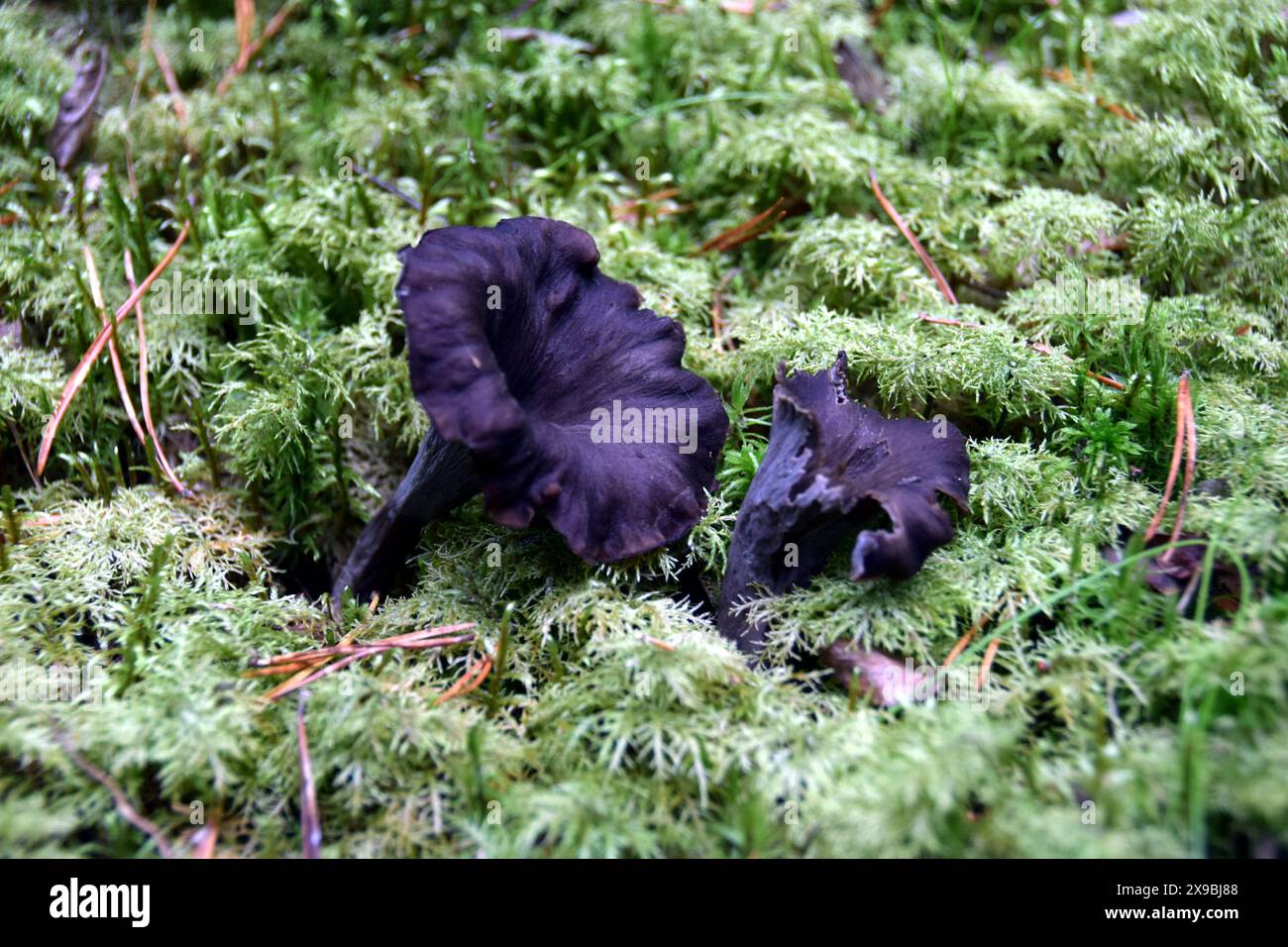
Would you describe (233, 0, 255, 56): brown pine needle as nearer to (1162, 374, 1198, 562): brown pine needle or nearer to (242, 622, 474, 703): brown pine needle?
(242, 622, 474, 703): brown pine needle

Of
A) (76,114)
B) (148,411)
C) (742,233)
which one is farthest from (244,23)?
(742,233)

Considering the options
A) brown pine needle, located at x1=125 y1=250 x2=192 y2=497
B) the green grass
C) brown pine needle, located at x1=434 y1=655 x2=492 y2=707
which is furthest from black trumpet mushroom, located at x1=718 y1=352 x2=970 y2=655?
brown pine needle, located at x1=125 y1=250 x2=192 y2=497

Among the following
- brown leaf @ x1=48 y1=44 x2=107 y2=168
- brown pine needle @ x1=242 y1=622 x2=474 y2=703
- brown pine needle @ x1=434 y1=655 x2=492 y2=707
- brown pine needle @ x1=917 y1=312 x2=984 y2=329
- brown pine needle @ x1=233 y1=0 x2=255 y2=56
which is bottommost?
brown pine needle @ x1=434 y1=655 x2=492 y2=707

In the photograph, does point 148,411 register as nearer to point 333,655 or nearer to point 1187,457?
point 333,655

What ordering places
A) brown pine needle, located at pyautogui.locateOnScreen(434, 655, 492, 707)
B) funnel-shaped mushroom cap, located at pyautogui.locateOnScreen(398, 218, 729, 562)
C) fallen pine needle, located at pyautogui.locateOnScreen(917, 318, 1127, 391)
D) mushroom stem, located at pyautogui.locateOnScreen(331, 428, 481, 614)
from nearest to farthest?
funnel-shaped mushroom cap, located at pyautogui.locateOnScreen(398, 218, 729, 562) < brown pine needle, located at pyautogui.locateOnScreen(434, 655, 492, 707) < mushroom stem, located at pyautogui.locateOnScreen(331, 428, 481, 614) < fallen pine needle, located at pyautogui.locateOnScreen(917, 318, 1127, 391)

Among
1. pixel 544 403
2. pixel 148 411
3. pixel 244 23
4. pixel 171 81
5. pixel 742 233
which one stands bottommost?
pixel 148 411

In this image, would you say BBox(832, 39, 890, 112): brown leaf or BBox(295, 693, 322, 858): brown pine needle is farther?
BBox(832, 39, 890, 112): brown leaf

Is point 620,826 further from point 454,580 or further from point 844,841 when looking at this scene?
point 454,580
